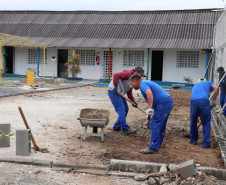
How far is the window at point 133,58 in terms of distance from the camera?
24.7 m

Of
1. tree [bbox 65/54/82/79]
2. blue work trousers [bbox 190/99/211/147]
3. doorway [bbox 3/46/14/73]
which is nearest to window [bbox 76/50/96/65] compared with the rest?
tree [bbox 65/54/82/79]

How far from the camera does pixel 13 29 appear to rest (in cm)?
2767

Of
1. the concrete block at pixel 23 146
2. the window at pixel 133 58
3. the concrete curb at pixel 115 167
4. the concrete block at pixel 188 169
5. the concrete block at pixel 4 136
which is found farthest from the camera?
the window at pixel 133 58

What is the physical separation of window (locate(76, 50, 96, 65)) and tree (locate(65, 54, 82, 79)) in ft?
3.19

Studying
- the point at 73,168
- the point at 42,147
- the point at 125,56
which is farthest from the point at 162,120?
the point at 125,56

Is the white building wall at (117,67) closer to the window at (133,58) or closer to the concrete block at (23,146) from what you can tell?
the window at (133,58)

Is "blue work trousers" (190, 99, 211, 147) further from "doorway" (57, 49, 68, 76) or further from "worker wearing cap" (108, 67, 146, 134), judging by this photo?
"doorway" (57, 49, 68, 76)

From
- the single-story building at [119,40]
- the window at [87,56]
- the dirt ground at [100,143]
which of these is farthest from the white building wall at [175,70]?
the dirt ground at [100,143]

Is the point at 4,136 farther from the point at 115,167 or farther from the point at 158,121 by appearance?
the point at 158,121

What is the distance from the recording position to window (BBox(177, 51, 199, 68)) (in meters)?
23.5

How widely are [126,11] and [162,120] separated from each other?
74.0ft

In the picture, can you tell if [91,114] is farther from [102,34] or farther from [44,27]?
[44,27]

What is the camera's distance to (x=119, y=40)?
24641 mm

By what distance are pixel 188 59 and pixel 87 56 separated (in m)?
7.71
